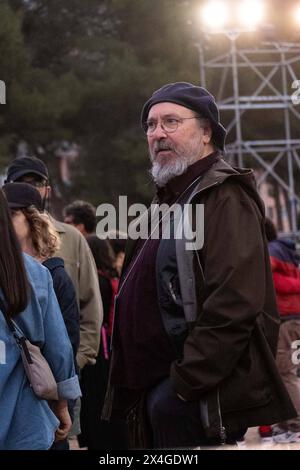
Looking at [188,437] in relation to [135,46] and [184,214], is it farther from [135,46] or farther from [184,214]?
[135,46]

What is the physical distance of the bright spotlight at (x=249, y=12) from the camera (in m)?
19.3

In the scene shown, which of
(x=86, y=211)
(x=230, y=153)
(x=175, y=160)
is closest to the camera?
(x=175, y=160)

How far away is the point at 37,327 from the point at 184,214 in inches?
23.8

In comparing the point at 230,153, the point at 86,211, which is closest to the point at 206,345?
the point at 86,211

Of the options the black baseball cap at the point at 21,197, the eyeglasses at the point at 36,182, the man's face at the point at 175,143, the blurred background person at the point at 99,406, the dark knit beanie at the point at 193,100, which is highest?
the dark knit beanie at the point at 193,100

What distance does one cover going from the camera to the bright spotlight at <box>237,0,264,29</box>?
19.3 meters

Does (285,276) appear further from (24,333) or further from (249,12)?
(249,12)

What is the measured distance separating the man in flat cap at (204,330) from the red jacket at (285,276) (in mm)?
4704

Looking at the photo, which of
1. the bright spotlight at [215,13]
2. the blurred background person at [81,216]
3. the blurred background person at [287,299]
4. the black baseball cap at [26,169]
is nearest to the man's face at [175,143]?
the black baseball cap at [26,169]

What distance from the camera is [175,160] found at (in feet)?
12.1

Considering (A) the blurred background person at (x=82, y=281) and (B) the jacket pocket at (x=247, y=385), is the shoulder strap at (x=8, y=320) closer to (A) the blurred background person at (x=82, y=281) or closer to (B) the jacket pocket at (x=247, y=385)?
(B) the jacket pocket at (x=247, y=385)

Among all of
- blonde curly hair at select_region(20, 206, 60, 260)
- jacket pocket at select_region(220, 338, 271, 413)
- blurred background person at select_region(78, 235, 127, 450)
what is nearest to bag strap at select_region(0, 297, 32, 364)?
jacket pocket at select_region(220, 338, 271, 413)

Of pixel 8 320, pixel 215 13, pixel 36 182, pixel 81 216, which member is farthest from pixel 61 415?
pixel 215 13

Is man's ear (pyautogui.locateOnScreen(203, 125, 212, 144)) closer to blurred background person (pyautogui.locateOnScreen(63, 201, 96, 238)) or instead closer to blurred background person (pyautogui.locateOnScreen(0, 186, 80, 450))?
blurred background person (pyautogui.locateOnScreen(0, 186, 80, 450))
